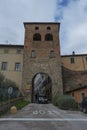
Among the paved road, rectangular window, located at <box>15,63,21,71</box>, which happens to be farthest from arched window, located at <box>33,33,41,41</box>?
the paved road

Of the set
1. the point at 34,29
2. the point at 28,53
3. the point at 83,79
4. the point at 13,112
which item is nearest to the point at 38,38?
the point at 34,29

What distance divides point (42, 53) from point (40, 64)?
253cm

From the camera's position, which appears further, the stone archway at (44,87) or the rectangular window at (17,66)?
the stone archway at (44,87)

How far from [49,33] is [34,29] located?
11.7 ft

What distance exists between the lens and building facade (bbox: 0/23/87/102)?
32.7 meters

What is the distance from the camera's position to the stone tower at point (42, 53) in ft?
107

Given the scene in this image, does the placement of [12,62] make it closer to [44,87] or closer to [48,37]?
[48,37]

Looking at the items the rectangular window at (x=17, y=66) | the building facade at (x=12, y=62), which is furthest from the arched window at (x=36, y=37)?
the rectangular window at (x=17, y=66)

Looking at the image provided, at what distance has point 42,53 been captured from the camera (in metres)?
34.5

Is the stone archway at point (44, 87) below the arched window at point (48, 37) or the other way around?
below

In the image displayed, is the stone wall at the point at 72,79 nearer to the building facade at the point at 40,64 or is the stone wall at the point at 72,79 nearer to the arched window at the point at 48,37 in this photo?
the building facade at the point at 40,64

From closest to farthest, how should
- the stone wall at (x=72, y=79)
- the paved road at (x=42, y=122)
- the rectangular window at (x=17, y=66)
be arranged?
1. the paved road at (x=42, y=122)
2. the stone wall at (x=72, y=79)
3. the rectangular window at (x=17, y=66)

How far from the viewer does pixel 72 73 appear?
3619cm

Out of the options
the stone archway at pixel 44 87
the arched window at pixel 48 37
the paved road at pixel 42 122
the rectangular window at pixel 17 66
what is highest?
the arched window at pixel 48 37
